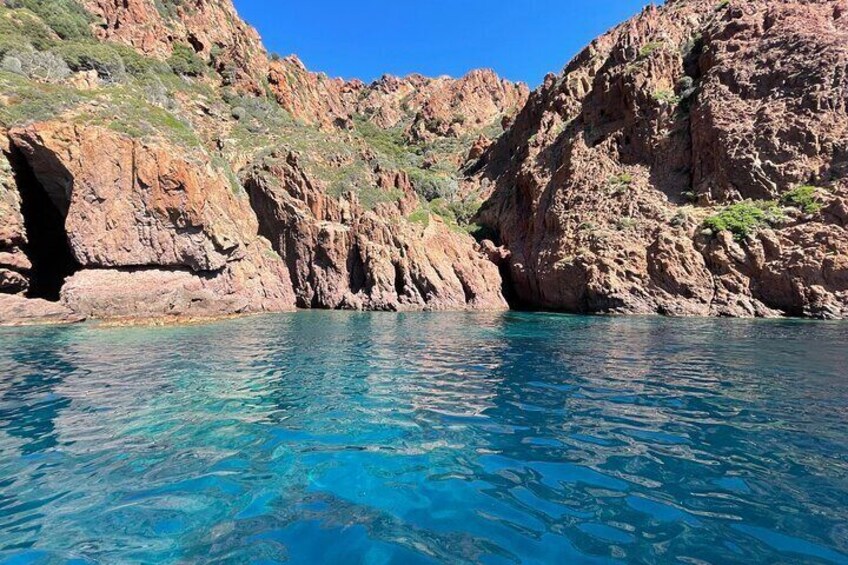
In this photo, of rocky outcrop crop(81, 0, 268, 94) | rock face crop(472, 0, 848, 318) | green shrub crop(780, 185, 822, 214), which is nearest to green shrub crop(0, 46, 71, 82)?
rocky outcrop crop(81, 0, 268, 94)

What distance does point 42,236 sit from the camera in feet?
87.7

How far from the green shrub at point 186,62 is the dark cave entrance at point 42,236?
28.2 m

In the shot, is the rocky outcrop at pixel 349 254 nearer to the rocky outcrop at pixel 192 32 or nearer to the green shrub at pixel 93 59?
the green shrub at pixel 93 59

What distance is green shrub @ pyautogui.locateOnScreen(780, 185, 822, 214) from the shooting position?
2980 centimetres

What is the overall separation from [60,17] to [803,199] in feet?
202

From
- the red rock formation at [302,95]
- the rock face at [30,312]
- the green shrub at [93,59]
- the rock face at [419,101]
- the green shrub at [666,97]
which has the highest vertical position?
the rock face at [419,101]

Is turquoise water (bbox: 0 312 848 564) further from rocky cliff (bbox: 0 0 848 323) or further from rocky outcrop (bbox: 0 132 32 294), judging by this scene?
rocky cliff (bbox: 0 0 848 323)

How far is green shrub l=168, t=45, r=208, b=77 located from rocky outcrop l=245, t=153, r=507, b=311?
17.9m

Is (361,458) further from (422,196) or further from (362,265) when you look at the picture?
(422,196)

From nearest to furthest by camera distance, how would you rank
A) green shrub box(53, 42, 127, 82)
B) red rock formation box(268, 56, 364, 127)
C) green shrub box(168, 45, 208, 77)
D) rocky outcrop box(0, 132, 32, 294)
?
rocky outcrop box(0, 132, 32, 294) < green shrub box(53, 42, 127, 82) < green shrub box(168, 45, 208, 77) < red rock formation box(268, 56, 364, 127)

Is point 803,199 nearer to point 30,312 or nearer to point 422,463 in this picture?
point 422,463

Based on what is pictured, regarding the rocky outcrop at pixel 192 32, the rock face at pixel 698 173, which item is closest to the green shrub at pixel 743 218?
the rock face at pixel 698 173

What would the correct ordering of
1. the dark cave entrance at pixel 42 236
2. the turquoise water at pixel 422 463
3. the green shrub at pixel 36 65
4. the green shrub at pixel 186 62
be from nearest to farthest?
the turquoise water at pixel 422 463 → the dark cave entrance at pixel 42 236 → the green shrub at pixel 36 65 → the green shrub at pixel 186 62

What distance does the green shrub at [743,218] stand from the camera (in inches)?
1229
